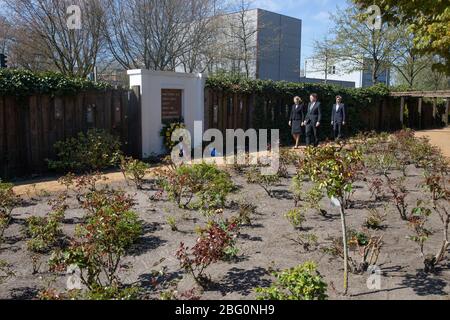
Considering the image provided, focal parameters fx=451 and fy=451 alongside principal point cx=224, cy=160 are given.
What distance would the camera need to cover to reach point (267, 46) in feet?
94.0

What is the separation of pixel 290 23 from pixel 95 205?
36.4 meters

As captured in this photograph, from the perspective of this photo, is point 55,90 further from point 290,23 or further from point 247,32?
point 290,23

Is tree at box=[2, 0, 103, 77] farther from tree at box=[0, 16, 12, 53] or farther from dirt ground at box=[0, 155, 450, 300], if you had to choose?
dirt ground at box=[0, 155, 450, 300]

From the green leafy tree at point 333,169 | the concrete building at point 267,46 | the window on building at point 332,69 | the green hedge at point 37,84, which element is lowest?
the green leafy tree at point 333,169

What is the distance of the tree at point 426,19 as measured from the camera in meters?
8.49

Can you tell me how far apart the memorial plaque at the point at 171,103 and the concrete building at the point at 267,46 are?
12520 mm

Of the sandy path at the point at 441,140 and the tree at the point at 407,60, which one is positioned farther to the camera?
the tree at the point at 407,60

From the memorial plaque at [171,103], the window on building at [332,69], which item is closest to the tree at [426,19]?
the memorial plaque at [171,103]

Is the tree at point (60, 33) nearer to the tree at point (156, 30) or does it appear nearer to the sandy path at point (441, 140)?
the tree at point (156, 30)

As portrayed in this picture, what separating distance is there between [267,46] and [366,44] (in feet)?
20.4

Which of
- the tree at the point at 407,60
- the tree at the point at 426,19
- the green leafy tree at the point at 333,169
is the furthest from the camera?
the tree at the point at 407,60

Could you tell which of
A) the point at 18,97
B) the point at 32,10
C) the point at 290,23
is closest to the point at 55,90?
the point at 18,97

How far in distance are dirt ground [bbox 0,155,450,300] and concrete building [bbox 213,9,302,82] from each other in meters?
19.6

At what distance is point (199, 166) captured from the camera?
7.74 meters
